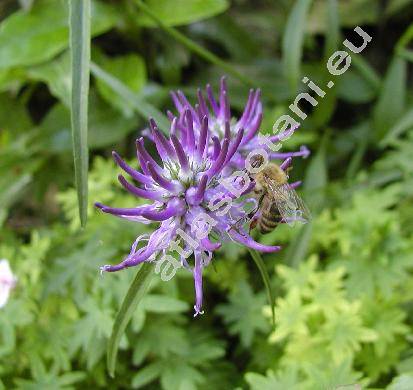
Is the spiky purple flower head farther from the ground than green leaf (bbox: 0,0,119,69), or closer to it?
closer to it

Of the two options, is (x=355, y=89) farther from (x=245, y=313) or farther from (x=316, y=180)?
(x=245, y=313)

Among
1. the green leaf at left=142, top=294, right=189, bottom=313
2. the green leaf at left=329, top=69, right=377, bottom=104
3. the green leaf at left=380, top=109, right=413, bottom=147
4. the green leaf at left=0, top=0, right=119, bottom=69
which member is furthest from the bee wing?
→ the green leaf at left=329, top=69, right=377, bottom=104

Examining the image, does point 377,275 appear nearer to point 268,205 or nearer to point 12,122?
point 268,205

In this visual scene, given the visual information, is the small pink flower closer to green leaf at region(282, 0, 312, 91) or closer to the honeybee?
the honeybee

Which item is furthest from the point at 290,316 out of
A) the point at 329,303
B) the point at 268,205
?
the point at 268,205

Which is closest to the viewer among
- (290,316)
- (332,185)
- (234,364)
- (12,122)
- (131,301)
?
(131,301)

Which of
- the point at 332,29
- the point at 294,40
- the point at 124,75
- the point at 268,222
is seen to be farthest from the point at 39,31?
the point at 268,222
